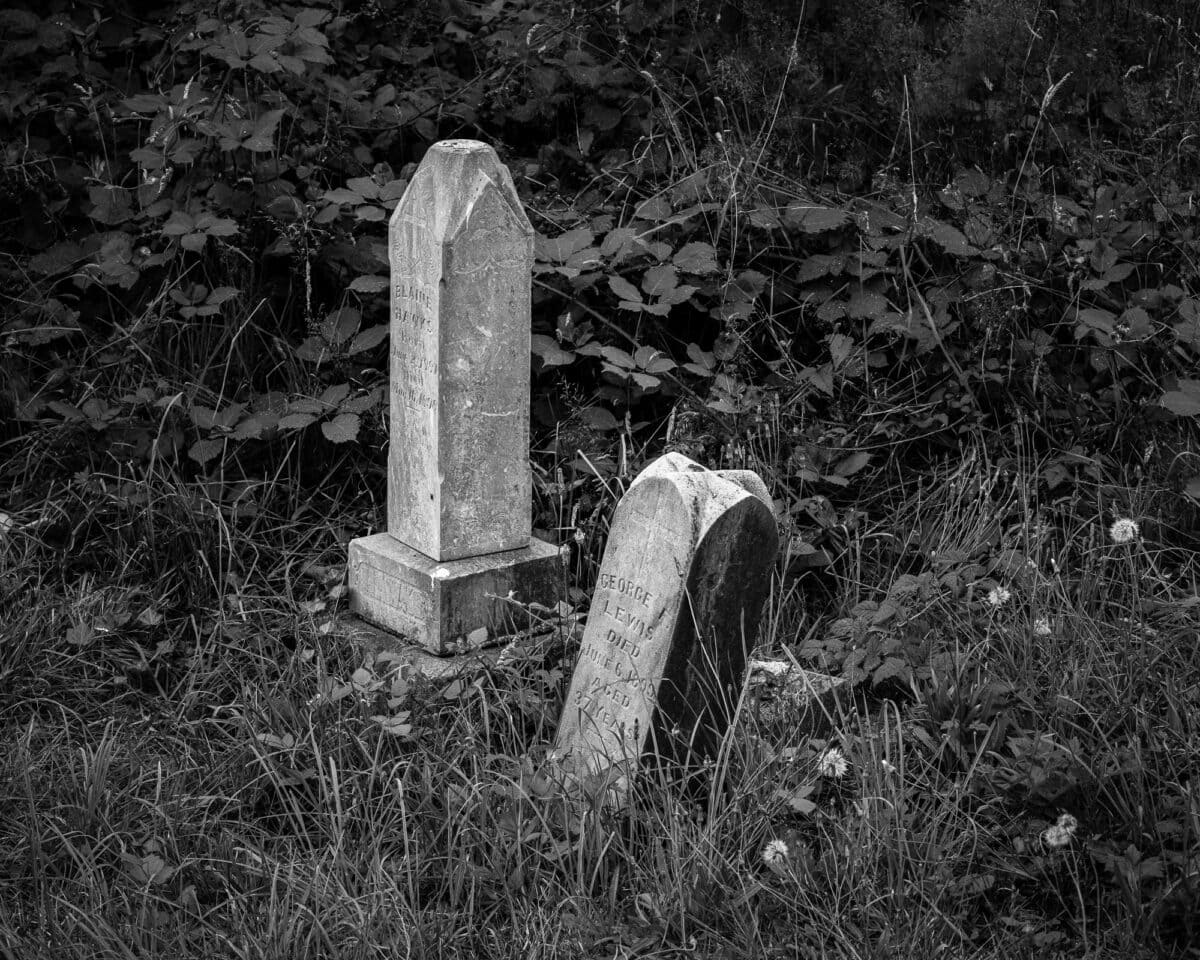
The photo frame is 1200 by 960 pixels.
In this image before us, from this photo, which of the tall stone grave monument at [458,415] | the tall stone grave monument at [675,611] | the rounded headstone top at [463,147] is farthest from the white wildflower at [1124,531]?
the rounded headstone top at [463,147]

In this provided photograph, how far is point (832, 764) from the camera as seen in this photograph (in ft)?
10.1

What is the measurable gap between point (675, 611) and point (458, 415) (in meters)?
1.16

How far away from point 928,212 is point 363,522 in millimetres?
2433

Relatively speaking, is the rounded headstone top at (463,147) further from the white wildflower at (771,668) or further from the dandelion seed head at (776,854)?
the dandelion seed head at (776,854)

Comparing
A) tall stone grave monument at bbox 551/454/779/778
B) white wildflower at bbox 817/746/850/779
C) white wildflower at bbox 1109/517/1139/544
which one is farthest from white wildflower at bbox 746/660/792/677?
white wildflower at bbox 1109/517/1139/544

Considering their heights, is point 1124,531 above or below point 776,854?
above

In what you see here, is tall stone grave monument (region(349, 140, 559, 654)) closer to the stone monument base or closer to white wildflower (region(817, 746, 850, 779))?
the stone monument base

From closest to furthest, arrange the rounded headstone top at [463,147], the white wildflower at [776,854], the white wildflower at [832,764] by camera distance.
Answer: the white wildflower at [776,854]
the white wildflower at [832,764]
the rounded headstone top at [463,147]

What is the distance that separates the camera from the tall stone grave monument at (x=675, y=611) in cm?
312

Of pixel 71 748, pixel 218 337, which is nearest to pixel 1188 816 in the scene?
pixel 71 748

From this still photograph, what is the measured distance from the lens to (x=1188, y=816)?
2.82 metres

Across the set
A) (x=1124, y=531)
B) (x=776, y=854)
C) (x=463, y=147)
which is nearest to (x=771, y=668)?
(x=776, y=854)

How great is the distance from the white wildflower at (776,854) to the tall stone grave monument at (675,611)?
41cm

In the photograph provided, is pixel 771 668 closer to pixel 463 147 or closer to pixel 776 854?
pixel 776 854
